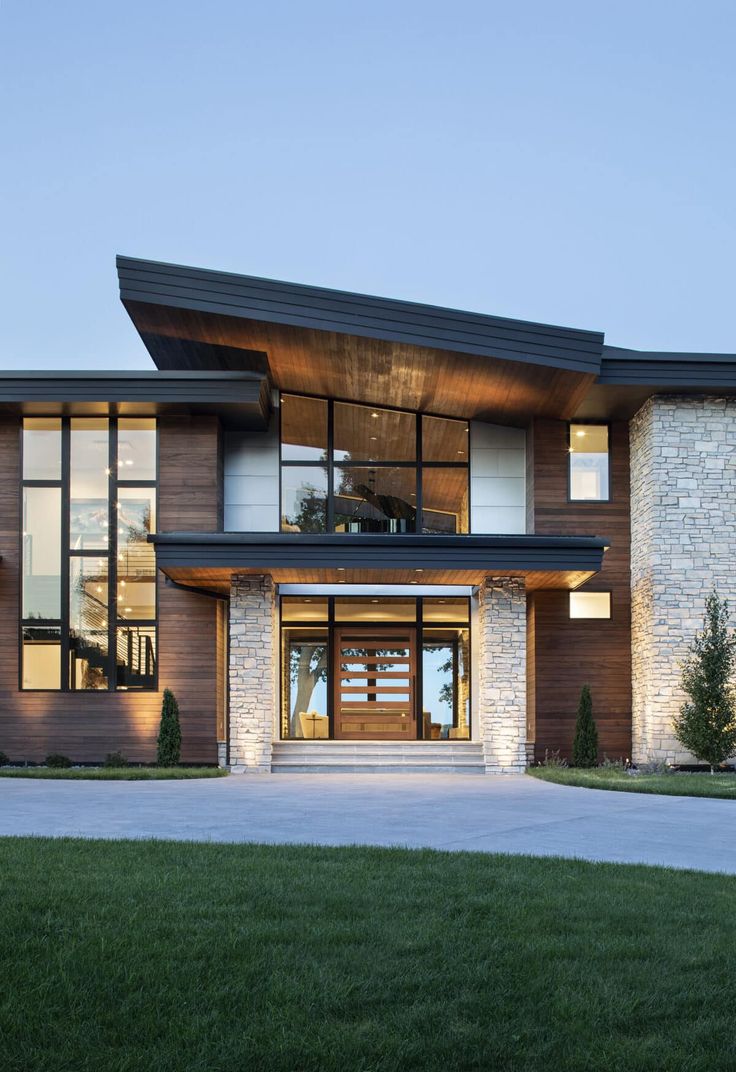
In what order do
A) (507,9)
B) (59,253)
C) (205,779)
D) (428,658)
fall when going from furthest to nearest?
(59,253)
(507,9)
(428,658)
(205,779)

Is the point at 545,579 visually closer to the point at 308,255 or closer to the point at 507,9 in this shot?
the point at 507,9

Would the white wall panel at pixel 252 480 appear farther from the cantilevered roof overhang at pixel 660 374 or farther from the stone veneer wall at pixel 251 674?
the cantilevered roof overhang at pixel 660 374

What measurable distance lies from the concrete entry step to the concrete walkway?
2313 millimetres

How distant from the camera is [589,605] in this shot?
17.5m

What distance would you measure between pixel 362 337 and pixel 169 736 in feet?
22.1

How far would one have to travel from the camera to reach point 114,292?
369 feet

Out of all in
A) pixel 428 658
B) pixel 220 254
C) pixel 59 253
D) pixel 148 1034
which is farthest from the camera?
pixel 220 254

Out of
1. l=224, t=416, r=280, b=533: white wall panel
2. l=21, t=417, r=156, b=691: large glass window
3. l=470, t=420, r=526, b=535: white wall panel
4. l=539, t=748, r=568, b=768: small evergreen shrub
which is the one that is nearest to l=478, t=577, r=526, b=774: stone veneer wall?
l=539, t=748, r=568, b=768: small evergreen shrub

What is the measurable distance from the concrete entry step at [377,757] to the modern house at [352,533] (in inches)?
2.1

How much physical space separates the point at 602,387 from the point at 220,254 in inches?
4855

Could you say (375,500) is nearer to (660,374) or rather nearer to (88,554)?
(88,554)

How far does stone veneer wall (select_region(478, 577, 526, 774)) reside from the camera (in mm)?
16188

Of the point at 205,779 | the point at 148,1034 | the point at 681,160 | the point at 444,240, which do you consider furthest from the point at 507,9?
the point at 148,1034

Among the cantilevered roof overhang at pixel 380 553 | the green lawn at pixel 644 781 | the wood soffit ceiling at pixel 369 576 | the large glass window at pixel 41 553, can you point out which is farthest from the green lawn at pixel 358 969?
the large glass window at pixel 41 553
